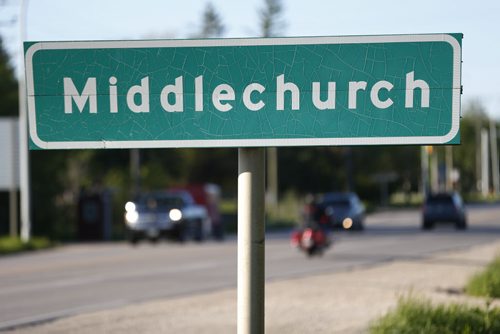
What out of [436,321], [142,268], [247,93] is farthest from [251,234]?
[142,268]

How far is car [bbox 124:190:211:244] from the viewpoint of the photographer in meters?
33.1

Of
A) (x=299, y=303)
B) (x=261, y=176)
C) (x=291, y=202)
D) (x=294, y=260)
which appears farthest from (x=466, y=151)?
(x=261, y=176)

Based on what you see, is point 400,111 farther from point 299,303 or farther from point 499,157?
point 499,157

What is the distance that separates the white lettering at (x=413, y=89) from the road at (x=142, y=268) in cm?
846

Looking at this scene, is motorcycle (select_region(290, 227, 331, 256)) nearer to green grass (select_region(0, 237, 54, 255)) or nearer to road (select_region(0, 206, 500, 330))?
road (select_region(0, 206, 500, 330))

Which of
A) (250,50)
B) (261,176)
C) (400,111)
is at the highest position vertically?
(250,50)

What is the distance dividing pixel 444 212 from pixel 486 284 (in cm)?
2898

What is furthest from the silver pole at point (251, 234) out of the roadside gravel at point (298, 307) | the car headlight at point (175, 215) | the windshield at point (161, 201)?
the windshield at point (161, 201)

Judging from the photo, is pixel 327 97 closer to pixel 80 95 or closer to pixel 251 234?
pixel 251 234

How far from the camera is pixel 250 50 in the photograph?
473 cm

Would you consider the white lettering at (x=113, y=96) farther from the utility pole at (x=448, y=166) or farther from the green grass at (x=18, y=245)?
the utility pole at (x=448, y=166)

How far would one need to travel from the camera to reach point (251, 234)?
4828 mm

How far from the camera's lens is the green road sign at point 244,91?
464 cm

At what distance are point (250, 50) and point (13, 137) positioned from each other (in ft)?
102
